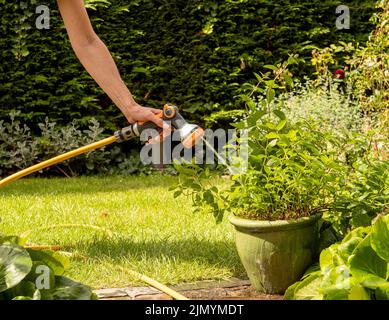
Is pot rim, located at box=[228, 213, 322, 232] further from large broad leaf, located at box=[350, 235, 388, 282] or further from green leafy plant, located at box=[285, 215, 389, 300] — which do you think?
large broad leaf, located at box=[350, 235, 388, 282]

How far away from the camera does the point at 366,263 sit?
4.54 ft

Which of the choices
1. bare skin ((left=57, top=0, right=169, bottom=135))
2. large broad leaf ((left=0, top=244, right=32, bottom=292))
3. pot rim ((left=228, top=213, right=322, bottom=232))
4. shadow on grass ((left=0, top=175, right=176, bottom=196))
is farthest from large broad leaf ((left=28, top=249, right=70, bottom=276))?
shadow on grass ((left=0, top=175, right=176, bottom=196))

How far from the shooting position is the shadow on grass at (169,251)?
9.09 feet

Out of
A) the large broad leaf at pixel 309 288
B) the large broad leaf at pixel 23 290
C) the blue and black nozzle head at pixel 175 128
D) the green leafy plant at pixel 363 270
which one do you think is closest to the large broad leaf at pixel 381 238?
the green leafy plant at pixel 363 270

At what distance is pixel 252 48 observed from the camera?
6.61 meters

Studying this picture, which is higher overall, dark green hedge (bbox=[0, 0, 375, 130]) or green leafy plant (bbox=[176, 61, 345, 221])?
dark green hedge (bbox=[0, 0, 375, 130])

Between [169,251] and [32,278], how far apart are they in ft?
5.29

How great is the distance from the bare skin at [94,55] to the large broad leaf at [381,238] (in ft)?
4.68

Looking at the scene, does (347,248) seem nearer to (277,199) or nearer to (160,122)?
(277,199)

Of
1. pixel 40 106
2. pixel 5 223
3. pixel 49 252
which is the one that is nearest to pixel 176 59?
pixel 40 106

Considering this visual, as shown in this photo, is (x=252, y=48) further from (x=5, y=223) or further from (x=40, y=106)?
(x=5, y=223)

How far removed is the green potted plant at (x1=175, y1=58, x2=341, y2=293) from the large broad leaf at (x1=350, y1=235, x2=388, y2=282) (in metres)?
0.85

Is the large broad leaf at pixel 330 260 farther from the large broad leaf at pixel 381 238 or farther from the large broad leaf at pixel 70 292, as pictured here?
the large broad leaf at pixel 70 292

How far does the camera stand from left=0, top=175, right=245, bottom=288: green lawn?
2.65 meters
